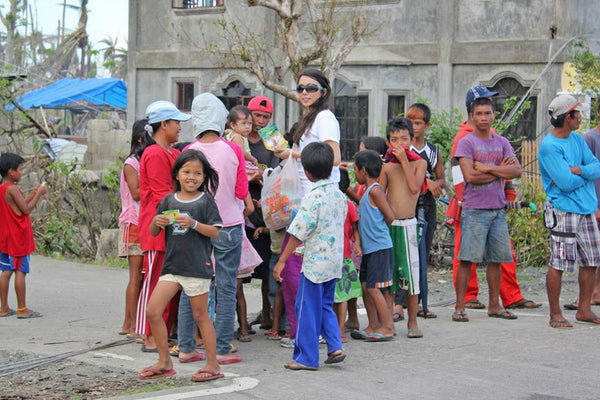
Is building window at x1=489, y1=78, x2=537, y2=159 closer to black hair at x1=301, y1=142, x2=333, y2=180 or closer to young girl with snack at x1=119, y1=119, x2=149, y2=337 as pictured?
young girl with snack at x1=119, y1=119, x2=149, y2=337

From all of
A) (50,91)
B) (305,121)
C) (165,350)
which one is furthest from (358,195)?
(50,91)

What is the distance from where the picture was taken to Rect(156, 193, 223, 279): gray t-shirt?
6.02m

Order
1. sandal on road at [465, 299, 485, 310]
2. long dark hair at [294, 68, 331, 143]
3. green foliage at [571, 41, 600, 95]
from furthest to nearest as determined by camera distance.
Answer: green foliage at [571, 41, 600, 95] < sandal on road at [465, 299, 485, 310] < long dark hair at [294, 68, 331, 143]

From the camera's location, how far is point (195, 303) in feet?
19.8

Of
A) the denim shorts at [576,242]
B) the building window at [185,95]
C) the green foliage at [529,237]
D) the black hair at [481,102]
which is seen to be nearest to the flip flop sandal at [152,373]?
the denim shorts at [576,242]

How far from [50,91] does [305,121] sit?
105 ft

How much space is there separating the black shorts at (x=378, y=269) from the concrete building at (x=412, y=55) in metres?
11.7

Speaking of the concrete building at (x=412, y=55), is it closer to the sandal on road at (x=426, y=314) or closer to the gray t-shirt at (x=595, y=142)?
the gray t-shirt at (x=595, y=142)

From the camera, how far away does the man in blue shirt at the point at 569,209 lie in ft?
25.6

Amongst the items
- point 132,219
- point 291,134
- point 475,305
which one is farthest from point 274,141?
point 475,305

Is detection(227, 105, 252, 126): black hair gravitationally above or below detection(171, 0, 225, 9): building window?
below

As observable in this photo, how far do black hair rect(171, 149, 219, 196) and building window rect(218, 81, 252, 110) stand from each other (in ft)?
51.6

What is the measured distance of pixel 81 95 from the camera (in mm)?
34938

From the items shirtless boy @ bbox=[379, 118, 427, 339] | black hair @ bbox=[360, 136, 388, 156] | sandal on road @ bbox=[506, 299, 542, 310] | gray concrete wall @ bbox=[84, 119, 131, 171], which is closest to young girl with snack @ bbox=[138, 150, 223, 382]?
shirtless boy @ bbox=[379, 118, 427, 339]
